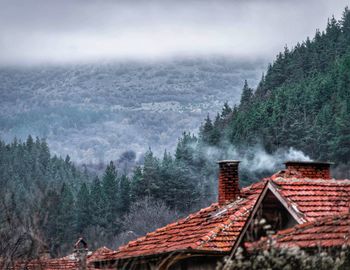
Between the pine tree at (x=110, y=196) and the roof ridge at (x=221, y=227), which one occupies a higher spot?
the roof ridge at (x=221, y=227)

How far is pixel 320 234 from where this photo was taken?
13.6 meters

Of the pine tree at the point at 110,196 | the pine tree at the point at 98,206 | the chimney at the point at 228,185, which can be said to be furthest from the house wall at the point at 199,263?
the pine tree at the point at 110,196

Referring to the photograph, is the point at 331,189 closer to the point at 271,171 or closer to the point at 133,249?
the point at 133,249

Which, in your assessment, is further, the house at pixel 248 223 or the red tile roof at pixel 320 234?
the house at pixel 248 223

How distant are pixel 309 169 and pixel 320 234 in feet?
39.8

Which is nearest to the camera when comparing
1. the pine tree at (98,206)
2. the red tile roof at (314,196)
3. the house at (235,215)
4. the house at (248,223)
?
the house at (248,223)

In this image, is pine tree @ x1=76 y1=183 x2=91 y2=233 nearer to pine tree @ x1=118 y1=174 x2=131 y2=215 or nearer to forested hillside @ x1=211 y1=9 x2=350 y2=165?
pine tree @ x1=118 y1=174 x2=131 y2=215

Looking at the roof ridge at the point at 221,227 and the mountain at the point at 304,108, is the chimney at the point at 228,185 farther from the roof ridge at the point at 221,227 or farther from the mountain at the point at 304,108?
the mountain at the point at 304,108

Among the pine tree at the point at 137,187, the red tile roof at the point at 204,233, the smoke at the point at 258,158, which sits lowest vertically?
the pine tree at the point at 137,187

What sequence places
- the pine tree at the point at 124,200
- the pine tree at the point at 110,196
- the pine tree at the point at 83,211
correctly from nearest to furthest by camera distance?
the pine tree at the point at 83,211 → the pine tree at the point at 110,196 → the pine tree at the point at 124,200

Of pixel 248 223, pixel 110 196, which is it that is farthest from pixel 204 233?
pixel 110 196

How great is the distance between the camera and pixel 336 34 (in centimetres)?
15662

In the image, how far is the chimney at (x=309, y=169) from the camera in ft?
83.8

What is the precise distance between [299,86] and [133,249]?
11251 centimetres
